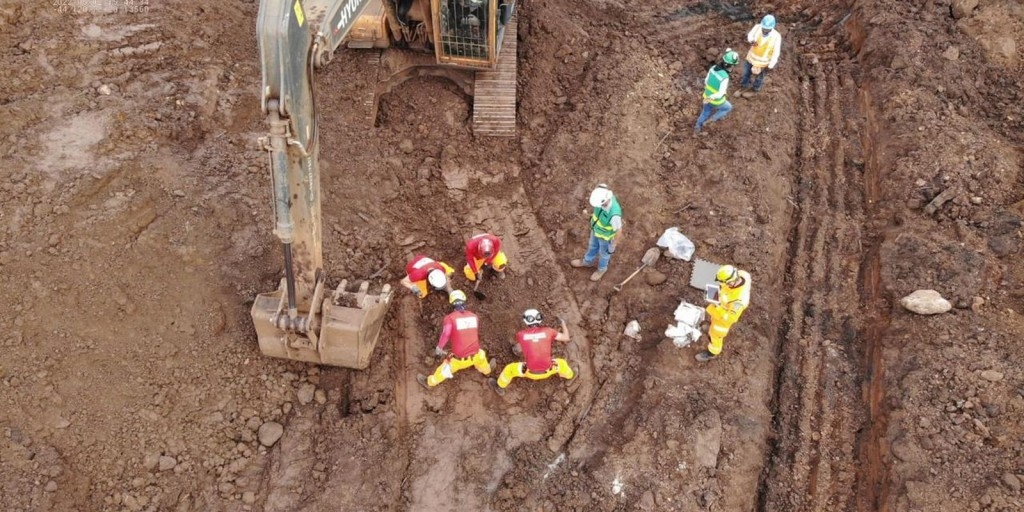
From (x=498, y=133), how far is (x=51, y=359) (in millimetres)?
6146

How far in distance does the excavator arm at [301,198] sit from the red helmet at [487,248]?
4.01ft

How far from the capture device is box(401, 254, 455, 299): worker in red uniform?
26.5 feet

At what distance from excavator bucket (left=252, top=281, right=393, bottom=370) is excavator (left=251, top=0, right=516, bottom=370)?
0.01m

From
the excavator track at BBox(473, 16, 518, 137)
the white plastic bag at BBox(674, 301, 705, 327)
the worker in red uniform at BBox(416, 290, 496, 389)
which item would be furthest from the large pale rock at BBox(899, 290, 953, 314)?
the excavator track at BBox(473, 16, 518, 137)

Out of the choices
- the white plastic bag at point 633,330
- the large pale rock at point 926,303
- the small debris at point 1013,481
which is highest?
the large pale rock at point 926,303

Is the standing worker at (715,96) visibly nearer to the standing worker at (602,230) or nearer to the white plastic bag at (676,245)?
the white plastic bag at (676,245)

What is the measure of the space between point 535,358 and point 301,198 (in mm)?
2850

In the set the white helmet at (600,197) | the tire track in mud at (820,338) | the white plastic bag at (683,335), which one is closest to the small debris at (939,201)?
the tire track in mud at (820,338)

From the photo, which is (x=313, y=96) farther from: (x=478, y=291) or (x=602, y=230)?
(x=602, y=230)

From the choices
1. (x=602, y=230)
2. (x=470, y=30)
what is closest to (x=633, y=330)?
(x=602, y=230)

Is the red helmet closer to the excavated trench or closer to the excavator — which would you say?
the excavator

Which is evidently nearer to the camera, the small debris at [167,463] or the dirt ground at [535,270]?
the small debris at [167,463]

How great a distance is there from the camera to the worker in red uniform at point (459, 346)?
7.49m

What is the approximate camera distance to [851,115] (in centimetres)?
1081
